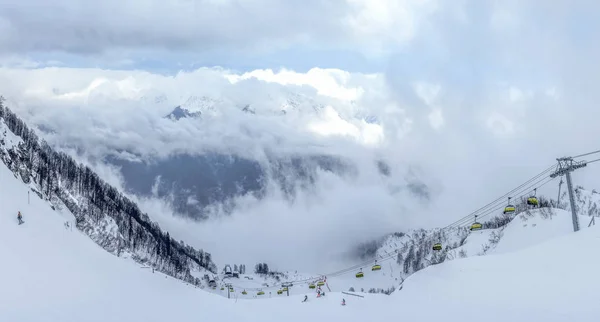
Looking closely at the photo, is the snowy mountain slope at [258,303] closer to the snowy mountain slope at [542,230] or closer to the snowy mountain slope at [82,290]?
the snowy mountain slope at [82,290]

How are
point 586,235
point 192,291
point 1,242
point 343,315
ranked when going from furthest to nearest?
point 192,291, point 343,315, point 1,242, point 586,235

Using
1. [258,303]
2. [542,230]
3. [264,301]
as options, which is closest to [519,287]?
[258,303]

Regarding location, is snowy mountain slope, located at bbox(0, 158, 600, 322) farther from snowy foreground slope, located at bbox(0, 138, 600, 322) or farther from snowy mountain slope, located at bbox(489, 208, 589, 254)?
snowy mountain slope, located at bbox(489, 208, 589, 254)

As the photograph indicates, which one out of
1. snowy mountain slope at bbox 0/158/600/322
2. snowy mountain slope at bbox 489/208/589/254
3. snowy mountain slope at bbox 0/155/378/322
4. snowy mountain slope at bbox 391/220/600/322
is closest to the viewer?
snowy mountain slope at bbox 391/220/600/322

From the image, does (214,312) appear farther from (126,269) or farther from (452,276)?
(452,276)

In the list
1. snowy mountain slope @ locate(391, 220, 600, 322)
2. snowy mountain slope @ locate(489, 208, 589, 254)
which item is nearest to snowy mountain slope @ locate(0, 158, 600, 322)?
snowy mountain slope @ locate(391, 220, 600, 322)

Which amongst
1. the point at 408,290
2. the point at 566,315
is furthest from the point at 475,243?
the point at 566,315

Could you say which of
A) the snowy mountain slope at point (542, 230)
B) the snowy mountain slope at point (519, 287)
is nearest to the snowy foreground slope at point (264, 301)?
the snowy mountain slope at point (519, 287)

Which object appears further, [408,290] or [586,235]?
[408,290]
